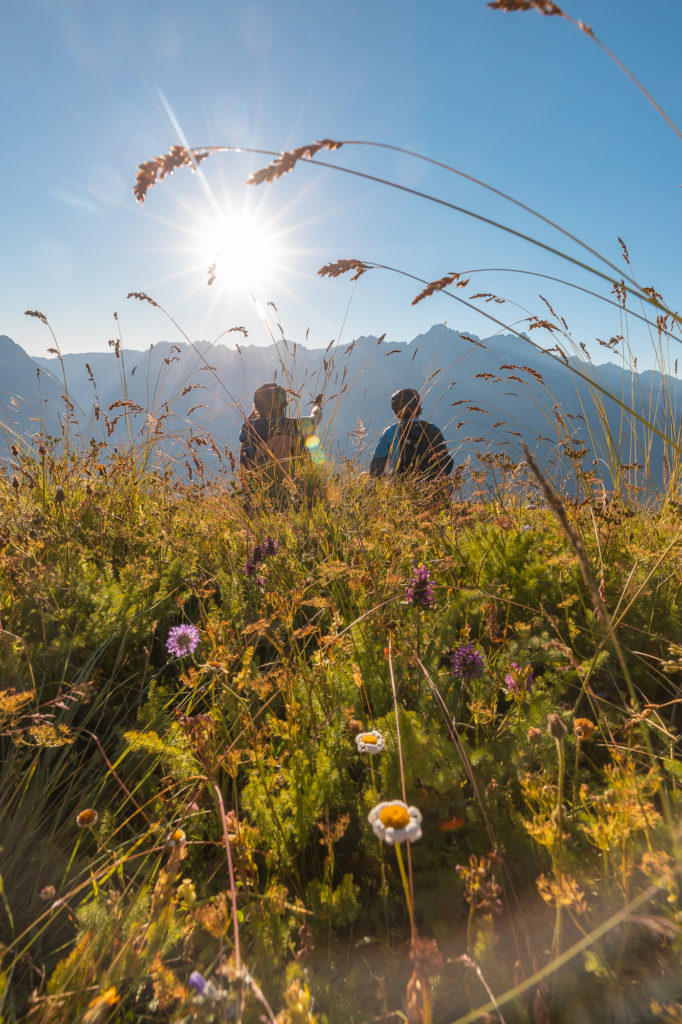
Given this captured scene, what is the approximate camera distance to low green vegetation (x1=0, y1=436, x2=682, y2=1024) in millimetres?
805

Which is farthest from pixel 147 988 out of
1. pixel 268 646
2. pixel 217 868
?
pixel 268 646

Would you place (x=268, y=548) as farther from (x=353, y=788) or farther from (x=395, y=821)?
(x=395, y=821)

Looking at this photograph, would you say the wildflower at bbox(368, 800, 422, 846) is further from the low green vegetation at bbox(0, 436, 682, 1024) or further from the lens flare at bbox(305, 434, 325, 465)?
the lens flare at bbox(305, 434, 325, 465)

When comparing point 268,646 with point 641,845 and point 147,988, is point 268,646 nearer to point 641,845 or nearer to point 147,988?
point 147,988

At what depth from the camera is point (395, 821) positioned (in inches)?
31.3

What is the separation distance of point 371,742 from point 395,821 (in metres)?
0.37

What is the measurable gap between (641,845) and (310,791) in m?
0.71

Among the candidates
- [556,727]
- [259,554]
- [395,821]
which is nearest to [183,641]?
[259,554]

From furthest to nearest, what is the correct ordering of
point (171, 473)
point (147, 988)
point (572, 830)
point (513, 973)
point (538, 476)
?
1. point (171, 473)
2. point (572, 830)
3. point (147, 988)
4. point (513, 973)
5. point (538, 476)

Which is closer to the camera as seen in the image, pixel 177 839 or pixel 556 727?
pixel 556 727

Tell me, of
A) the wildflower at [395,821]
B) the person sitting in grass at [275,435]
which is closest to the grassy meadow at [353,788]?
the wildflower at [395,821]

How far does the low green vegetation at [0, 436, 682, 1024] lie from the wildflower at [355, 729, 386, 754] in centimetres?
1

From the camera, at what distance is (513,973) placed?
0.80m

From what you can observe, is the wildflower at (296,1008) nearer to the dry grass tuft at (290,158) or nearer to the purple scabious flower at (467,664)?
the purple scabious flower at (467,664)
